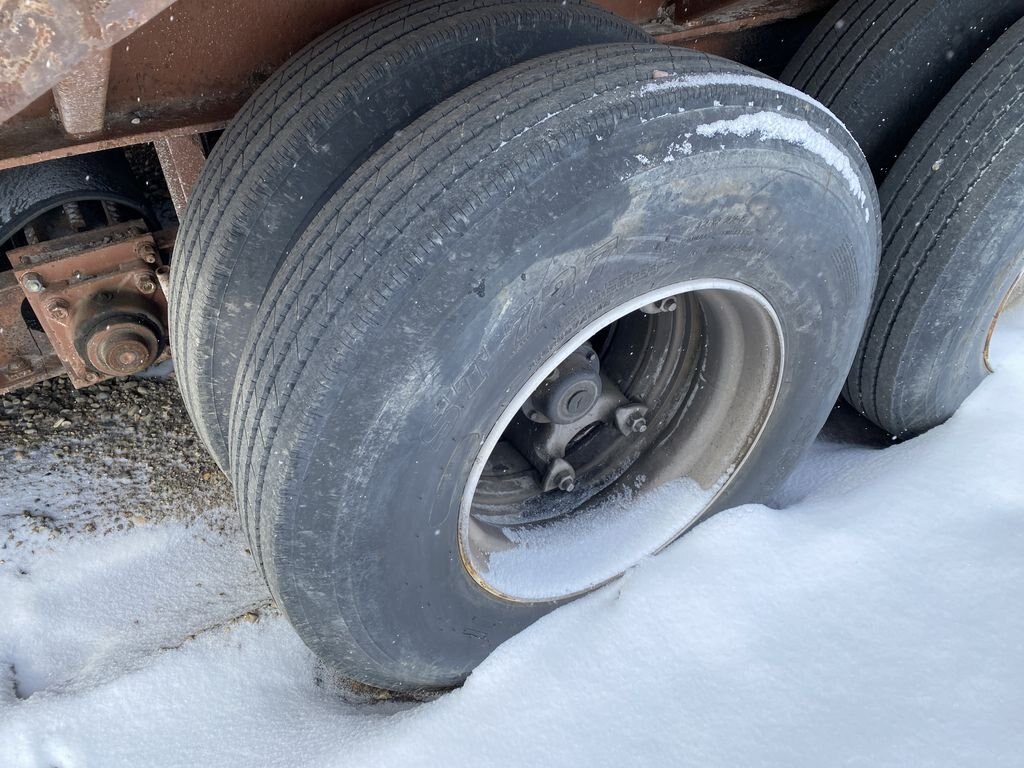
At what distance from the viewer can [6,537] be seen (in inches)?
85.4

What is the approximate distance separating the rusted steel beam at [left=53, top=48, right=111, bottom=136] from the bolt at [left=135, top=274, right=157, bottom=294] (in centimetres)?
62

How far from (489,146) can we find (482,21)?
1.73 feet

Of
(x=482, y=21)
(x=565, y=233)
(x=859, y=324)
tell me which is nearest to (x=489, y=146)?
(x=565, y=233)

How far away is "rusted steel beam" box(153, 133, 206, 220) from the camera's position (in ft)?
5.95

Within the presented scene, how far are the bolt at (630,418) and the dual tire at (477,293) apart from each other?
10.4 inches

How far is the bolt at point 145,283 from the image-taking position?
2.03m

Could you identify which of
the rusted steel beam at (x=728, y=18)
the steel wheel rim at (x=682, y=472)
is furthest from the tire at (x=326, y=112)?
the steel wheel rim at (x=682, y=472)

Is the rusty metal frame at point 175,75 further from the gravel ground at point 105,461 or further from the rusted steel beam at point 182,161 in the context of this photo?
the gravel ground at point 105,461

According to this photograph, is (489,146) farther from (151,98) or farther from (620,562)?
(620,562)

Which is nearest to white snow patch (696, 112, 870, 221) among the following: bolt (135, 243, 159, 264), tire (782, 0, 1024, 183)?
tire (782, 0, 1024, 183)

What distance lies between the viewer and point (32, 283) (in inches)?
75.3

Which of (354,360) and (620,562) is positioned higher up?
(354,360)

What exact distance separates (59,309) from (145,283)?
21cm

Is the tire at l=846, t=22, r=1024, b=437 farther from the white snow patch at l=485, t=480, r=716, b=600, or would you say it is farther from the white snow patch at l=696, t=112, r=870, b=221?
the white snow patch at l=485, t=480, r=716, b=600
